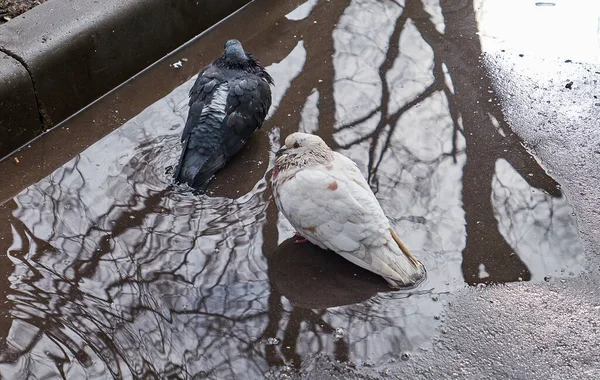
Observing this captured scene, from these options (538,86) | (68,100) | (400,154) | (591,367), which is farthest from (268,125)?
(591,367)

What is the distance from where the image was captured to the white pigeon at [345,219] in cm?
368

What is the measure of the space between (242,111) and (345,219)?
4.04 ft

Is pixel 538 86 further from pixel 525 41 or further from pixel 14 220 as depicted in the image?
pixel 14 220

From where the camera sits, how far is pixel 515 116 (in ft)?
16.2

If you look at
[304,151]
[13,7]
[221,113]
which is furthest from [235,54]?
[13,7]

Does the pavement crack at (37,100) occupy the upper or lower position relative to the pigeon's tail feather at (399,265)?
upper

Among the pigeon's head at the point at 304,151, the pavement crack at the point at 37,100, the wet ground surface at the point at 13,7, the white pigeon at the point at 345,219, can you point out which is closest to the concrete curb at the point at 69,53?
the pavement crack at the point at 37,100

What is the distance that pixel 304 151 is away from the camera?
3918 millimetres

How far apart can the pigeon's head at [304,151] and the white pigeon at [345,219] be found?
34mm

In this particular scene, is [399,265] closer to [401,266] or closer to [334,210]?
[401,266]

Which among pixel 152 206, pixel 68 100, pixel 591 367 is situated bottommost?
pixel 591 367

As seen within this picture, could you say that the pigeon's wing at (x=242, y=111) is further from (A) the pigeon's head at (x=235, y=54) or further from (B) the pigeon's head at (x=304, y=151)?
(B) the pigeon's head at (x=304, y=151)

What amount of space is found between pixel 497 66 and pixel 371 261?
2.48 meters

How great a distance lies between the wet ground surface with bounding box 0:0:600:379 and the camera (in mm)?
3461
